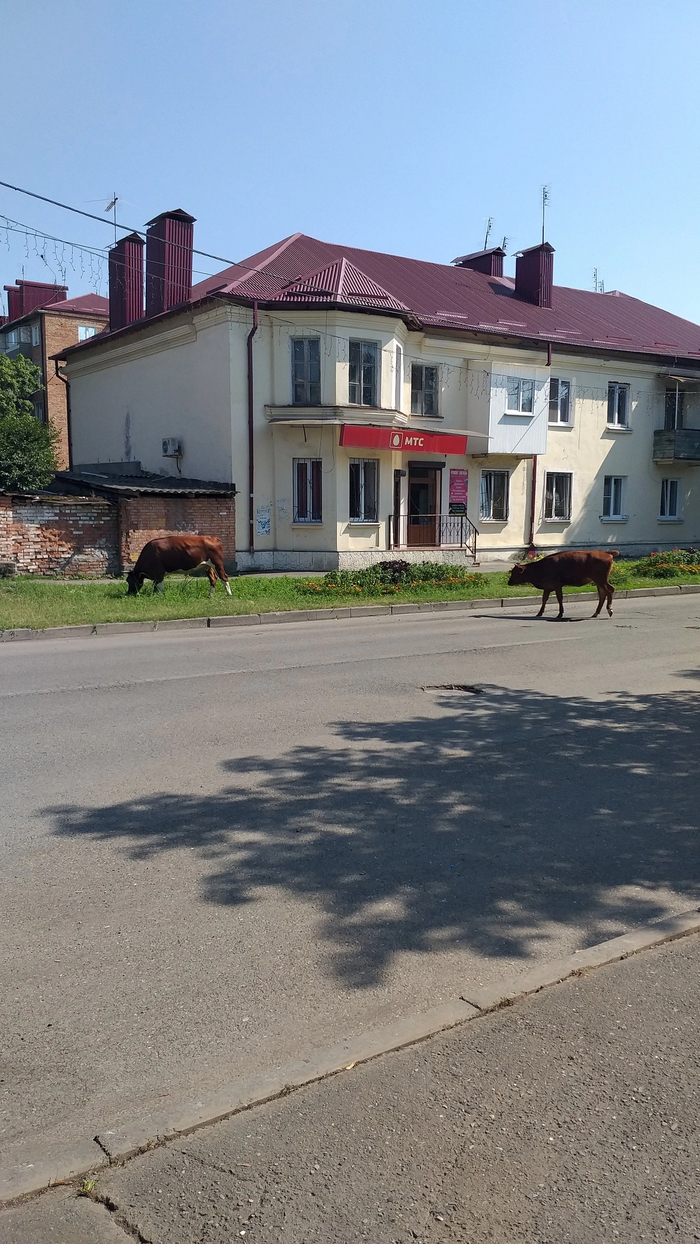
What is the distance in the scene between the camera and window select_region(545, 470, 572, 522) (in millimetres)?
33812

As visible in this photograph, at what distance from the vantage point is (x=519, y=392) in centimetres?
3103

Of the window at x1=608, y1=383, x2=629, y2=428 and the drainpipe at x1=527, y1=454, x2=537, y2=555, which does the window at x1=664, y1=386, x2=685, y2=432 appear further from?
the drainpipe at x1=527, y1=454, x2=537, y2=555

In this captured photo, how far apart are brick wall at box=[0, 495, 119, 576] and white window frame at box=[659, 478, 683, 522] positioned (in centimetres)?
2305

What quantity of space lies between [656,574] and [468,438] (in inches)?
342

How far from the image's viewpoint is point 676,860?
202 inches

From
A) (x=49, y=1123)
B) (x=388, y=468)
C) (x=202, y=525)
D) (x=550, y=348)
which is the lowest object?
(x=49, y=1123)

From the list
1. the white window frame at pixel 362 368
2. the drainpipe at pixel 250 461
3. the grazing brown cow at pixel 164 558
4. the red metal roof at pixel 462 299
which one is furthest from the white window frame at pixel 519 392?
the grazing brown cow at pixel 164 558

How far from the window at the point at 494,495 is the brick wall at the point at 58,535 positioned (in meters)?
A: 13.6

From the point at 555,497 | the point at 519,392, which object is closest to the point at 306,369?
the point at 519,392

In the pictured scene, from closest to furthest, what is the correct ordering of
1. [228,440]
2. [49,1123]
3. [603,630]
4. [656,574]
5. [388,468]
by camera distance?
[49,1123]
[603,630]
[656,574]
[228,440]
[388,468]

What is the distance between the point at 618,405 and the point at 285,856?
3341 cm

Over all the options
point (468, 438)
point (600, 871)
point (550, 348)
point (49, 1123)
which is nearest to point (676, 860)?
point (600, 871)

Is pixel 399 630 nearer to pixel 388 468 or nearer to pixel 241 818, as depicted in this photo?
pixel 241 818

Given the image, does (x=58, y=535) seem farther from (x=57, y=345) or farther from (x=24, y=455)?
(x=57, y=345)
